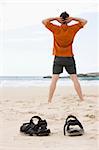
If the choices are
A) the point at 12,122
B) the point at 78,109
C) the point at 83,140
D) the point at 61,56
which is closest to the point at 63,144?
the point at 83,140

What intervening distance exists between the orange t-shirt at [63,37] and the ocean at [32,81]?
742 cm

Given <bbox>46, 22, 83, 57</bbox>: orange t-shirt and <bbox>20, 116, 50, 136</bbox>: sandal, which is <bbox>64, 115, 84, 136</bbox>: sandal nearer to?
<bbox>20, 116, 50, 136</bbox>: sandal

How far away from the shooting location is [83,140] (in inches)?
192

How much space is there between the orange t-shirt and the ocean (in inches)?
292

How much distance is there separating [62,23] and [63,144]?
12.0ft

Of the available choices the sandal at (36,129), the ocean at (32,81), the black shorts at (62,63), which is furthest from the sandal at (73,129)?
the ocean at (32,81)

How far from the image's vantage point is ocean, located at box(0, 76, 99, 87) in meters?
16.0

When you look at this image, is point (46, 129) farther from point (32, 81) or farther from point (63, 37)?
point (32, 81)

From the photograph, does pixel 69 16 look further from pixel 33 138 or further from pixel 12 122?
pixel 33 138

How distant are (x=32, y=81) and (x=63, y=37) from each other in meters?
9.51

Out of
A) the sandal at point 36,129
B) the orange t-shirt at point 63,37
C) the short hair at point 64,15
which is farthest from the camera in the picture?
the orange t-shirt at point 63,37

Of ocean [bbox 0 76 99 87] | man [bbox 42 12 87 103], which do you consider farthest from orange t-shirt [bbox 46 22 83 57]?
ocean [bbox 0 76 99 87]

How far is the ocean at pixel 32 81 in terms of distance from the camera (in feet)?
52.5

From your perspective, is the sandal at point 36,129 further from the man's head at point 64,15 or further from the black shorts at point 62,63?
the man's head at point 64,15
